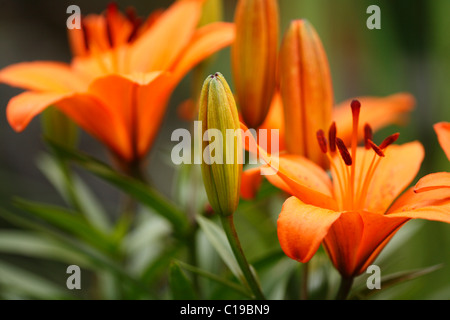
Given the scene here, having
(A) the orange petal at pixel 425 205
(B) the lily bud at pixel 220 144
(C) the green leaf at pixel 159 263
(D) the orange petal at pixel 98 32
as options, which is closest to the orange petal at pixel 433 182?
(A) the orange petal at pixel 425 205

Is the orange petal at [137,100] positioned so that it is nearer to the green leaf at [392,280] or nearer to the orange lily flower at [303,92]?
the orange lily flower at [303,92]

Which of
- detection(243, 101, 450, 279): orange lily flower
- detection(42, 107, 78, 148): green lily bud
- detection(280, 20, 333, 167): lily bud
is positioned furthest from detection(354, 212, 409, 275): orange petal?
detection(42, 107, 78, 148): green lily bud

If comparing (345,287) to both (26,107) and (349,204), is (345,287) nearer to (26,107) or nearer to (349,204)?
(349,204)

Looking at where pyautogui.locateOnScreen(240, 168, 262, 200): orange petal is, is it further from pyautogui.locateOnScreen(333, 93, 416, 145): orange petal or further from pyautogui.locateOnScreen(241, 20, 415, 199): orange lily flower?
pyautogui.locateOnScreen(333, 93, 416, 145): orange petal

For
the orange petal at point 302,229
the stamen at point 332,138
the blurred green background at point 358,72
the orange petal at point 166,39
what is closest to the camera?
the orange petal at point 302,229

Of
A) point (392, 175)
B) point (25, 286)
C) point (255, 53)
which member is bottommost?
point (25, 286)

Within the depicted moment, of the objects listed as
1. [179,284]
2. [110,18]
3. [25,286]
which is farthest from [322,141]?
[25,286]
